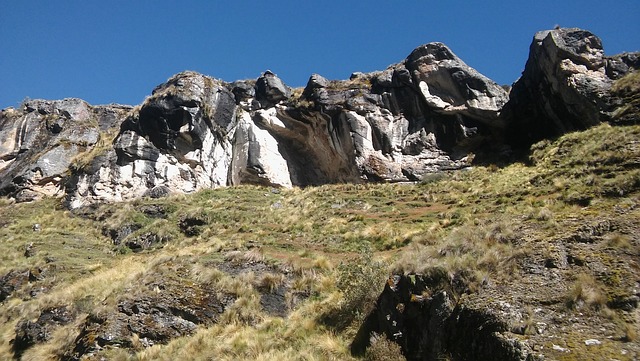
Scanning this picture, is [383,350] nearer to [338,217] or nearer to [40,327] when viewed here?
[40,327]

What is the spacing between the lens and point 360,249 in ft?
62.2

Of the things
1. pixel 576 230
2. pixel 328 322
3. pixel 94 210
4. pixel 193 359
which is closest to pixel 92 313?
pixel 193 359

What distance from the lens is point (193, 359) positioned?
12164mm

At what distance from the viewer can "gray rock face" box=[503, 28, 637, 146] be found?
29.9m

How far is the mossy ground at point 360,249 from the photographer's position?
802cm

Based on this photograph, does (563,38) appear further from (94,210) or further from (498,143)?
(94,210)

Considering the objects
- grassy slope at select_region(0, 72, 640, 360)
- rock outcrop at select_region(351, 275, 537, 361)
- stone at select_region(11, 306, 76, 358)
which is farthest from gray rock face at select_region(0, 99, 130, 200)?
rock outcrop at select_region(351, 275, 537, 361)

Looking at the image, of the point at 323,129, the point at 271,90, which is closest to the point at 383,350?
the point at 323,129

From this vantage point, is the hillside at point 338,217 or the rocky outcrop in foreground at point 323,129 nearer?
the hillside at point 338,217

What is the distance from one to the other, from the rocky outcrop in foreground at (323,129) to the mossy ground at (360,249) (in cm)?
301

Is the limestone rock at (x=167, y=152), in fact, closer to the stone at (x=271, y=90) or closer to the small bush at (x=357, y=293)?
the stone at (x=271, y=90)

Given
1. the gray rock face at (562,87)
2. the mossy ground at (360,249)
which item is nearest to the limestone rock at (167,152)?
the mossy ground at (360,249)

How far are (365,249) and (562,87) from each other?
23.6m

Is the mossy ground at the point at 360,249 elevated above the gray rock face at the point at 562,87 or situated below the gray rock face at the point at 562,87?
below
